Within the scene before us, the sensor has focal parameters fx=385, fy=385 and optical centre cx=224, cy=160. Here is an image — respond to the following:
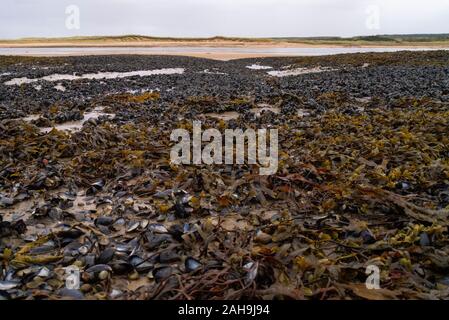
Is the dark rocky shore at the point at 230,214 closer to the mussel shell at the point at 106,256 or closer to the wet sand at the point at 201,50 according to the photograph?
the mussel shell at the point at 106,256

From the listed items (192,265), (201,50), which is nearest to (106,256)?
(192,265)

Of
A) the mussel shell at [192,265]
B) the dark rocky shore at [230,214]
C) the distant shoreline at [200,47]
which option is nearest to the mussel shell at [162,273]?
the dark rocky shore at [230,214]

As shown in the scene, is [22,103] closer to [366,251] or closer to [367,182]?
[367,182]

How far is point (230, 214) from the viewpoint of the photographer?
374cm

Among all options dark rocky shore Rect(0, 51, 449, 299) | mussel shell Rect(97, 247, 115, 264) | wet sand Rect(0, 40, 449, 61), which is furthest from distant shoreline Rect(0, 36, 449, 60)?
mussel shell Rect(97, 247, 115, 264)

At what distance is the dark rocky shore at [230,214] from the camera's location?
262 centimetres

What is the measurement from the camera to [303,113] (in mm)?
8359

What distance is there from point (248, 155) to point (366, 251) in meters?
2.53

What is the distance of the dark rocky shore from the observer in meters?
2.62

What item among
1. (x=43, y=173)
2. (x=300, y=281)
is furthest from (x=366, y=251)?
(x=43, y=173)

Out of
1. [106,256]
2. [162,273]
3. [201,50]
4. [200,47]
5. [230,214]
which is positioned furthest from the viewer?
[200,47]

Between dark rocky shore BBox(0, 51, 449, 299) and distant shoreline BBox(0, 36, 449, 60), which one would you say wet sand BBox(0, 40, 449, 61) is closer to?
distant shoreline BBox(0, 36, 449, 60)

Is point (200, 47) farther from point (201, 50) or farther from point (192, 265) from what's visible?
point (192, 265)

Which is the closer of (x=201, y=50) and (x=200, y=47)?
(x=201, y=50)
